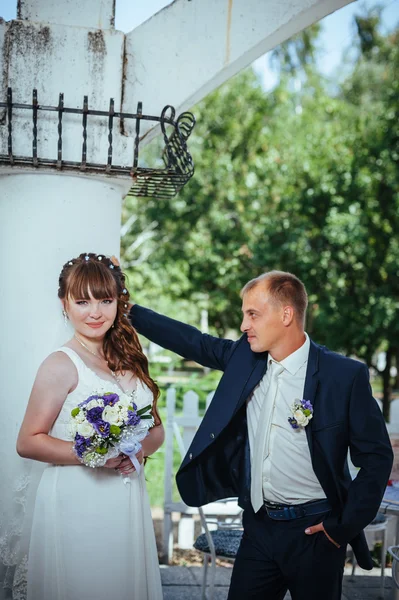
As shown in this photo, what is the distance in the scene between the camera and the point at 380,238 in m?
12.0

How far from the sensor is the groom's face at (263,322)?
3088mm

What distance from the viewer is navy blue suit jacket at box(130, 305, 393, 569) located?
2.86 m

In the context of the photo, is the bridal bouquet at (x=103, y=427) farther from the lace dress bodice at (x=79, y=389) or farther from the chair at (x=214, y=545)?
the chair at (x=214, y=545)

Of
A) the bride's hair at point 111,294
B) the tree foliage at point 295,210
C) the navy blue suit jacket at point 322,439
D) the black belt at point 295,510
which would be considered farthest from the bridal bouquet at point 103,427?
the tree foliage at point 295,210

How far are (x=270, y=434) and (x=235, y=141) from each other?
13.9m

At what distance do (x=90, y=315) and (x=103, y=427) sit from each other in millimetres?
548

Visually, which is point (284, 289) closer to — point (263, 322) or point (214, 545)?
point (263, 322)

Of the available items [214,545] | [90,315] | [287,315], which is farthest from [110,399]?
[214,545]

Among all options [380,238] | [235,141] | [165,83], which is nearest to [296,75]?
[235,141]

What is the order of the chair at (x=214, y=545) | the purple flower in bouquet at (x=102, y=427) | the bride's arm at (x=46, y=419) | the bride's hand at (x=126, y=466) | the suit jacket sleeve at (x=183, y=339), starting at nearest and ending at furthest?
the purple flower in bouquet at (x=102, y=427) < the bride's arm at (x=46, y=419) < the bride's hand at (x=126, y=466) < the suit jacket sleeve at (x=183, y=339) < the chair at (x=214, y=545)

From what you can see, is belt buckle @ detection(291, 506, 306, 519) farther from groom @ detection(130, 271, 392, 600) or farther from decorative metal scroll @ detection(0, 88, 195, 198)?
decorative metal scroll @ detection(0, 88, 195, 198)

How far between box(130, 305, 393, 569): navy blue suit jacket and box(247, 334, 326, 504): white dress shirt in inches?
2.9

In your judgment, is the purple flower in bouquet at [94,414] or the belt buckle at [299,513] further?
the belt buckle at [299,513]

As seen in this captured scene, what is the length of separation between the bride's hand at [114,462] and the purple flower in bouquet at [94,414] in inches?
10.5
